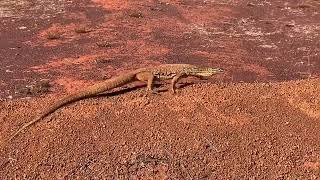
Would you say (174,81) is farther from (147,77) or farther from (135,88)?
(135,88)

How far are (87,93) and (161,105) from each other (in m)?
1.72

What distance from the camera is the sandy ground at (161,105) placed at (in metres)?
8.47

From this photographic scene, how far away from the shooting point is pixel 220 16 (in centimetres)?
1858

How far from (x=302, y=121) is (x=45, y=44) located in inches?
359

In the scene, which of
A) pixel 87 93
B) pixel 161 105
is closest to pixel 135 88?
pixel 87 93

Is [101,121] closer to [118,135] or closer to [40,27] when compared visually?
[118,135]

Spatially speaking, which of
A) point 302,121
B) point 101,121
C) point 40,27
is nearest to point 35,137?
point 101,121

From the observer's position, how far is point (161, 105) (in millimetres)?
10023

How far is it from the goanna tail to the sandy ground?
13 cm

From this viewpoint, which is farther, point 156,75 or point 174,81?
point 156,75

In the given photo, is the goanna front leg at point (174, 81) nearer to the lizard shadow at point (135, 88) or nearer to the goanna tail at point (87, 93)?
the lizard shadow at point (135, 88)

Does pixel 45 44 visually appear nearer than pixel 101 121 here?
No

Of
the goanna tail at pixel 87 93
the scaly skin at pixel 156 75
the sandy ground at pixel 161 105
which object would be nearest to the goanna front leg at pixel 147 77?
the scaly skin at pixel 156 75

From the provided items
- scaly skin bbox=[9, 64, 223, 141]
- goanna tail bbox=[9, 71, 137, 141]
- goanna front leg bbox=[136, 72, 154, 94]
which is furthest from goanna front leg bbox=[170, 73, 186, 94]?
goanna tail bbox=[9, 71, 137, 141]
